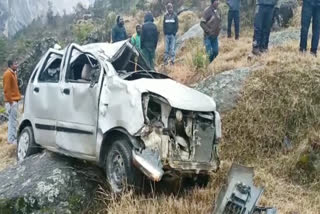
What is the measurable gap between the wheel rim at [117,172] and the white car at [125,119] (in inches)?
0.4

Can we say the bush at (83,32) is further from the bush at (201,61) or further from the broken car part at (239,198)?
the broken car part at (239,198)

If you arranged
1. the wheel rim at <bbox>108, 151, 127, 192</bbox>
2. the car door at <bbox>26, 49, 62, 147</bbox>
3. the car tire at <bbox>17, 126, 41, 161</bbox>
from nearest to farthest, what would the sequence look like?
the wheel rim at <bbox>108, 151, 127, 192</bbox> → the car door at <bbox>26, 49, 62, 147</bbox> → the car tire at <bbox>17, 126, 41, 161</bbox>

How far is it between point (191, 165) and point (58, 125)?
2.13 m

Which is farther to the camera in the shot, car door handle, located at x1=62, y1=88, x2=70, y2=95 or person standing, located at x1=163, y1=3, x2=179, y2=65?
person standing, located at x1=163, y1=3, x2=179, y2=65

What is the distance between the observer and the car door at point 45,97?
694 centimetres

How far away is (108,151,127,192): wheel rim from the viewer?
5.61 meters

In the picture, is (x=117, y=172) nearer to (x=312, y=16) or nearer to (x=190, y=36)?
(x=312, y=16)

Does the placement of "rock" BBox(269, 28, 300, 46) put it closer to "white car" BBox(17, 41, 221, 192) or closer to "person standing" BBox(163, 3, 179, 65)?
"person standing" BBox(163, 3, 179, 65)

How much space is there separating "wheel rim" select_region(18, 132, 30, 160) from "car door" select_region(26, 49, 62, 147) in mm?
355

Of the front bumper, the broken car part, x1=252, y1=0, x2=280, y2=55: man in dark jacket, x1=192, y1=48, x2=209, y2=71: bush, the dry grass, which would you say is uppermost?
x1=252, y1=0, x2=280, y2=55: man in dark jacket

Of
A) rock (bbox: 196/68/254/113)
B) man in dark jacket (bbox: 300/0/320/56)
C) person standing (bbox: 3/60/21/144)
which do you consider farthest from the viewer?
person standing (bbox: 3/60/21/144)

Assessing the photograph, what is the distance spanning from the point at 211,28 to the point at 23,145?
4947mm

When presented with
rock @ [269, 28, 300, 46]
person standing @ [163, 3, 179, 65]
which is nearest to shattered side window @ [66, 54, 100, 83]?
person standing @ [163, 3, 179, 65]

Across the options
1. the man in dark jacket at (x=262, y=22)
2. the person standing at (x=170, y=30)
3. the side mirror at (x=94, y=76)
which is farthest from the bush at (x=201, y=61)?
the side mirror at (x=94, y=76)
